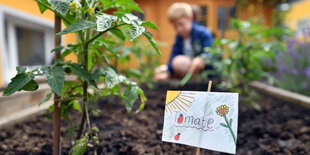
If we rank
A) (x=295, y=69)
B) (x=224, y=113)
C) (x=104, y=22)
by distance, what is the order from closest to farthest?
(x=104, y=22) → (x=224, y=113) → (x=295, y=69)

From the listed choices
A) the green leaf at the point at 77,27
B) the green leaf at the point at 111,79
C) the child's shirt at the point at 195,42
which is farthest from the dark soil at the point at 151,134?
the child's shirt at the point at 195,42

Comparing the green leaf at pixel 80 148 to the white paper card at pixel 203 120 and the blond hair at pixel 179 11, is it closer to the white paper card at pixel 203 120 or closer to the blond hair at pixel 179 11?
the white paper card at pixel 203 120

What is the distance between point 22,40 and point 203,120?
301 centimetres

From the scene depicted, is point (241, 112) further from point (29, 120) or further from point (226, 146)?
point (29, 120)

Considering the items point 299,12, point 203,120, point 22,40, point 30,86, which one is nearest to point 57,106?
point 30,86

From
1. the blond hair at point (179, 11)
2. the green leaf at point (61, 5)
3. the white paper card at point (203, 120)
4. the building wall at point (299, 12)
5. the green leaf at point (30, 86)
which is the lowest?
the white paper card at point (203, 120)

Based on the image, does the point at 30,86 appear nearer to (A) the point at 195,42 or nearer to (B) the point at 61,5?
(B) the point at 61,5

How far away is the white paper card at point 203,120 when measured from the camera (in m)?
0.59

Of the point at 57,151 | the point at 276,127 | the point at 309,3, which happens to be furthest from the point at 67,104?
the point at 309,3

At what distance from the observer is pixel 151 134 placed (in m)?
1.08

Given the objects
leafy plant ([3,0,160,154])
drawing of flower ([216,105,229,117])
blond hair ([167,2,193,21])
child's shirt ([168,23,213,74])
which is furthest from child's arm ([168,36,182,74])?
drawing of flower ([216,105,229,117])

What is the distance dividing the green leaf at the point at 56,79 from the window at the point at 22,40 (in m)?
2.17

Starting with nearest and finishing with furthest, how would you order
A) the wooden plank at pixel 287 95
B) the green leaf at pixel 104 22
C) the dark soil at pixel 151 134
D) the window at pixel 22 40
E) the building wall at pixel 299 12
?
the green leaf at pixel 104 22 < the dark soil at pixel 151 134 < the wooden plank at pixel 287 95 < the window at pixel 22 40 < the building wall at pixel 299 12

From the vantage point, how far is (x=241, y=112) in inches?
60.6
